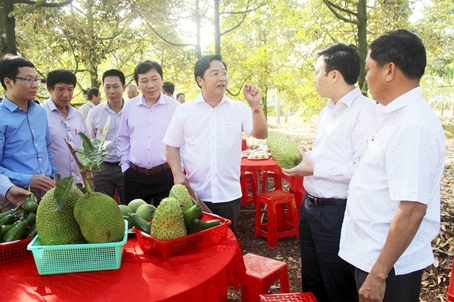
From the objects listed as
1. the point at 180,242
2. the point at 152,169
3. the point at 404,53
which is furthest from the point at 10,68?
the point at 404,53

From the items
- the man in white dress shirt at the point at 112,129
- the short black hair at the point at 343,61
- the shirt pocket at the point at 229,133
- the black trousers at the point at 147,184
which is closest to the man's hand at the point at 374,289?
the short black hair at the point at 343,61

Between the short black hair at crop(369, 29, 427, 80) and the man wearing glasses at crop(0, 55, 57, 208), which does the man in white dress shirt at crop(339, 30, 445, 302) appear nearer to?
the short black hair at crop(369, 29, 427, 80)

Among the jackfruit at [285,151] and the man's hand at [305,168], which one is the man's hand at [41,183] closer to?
the jackfruit at [285,151]

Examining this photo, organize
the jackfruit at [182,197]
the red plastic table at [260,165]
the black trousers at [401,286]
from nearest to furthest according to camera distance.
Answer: the black trousers at [401,286] < the jackfruit at [182,197] < the red plastic table at [260,165]

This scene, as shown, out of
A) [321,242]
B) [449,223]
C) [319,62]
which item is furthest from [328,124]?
[449,223]

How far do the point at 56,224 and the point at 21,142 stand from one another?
5.39 ft

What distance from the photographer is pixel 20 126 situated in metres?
2.79

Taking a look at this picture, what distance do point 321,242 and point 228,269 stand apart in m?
0.81

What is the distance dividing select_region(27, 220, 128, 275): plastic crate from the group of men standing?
100 cm

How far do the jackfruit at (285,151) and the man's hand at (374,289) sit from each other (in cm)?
97

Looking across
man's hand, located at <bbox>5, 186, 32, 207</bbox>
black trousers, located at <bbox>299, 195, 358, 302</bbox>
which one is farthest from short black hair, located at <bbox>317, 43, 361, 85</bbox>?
man's hand, located at <bbox>5, 186, 32, 207</bbox>

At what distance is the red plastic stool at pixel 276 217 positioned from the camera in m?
4.43

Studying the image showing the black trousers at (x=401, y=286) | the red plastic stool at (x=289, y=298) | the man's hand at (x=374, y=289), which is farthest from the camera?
the red plastic stool at (x=289, y=298)

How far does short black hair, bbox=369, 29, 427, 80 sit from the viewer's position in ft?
4.77
